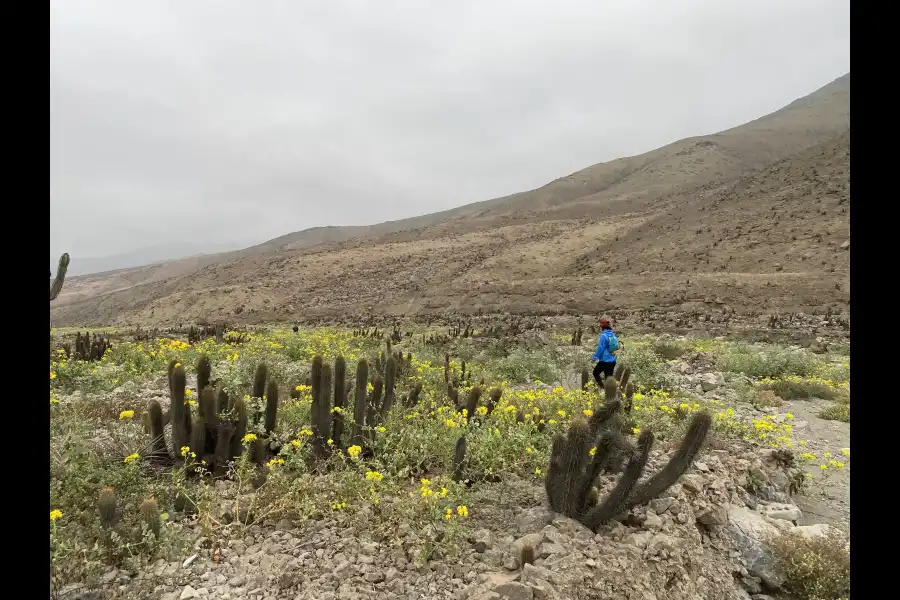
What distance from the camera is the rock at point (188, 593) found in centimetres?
269

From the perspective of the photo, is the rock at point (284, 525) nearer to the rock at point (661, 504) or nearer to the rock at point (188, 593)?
the rock at point (188, 593)

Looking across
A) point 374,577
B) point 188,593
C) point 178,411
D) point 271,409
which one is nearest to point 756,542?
point 374,577

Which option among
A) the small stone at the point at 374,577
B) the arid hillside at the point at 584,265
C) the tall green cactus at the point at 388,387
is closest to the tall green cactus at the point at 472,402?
the tall green cactus at the point at 388,387

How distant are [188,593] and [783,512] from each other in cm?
538

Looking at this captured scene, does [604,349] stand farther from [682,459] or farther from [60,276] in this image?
[60,276]

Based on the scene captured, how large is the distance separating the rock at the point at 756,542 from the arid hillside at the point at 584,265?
2267 centimetres

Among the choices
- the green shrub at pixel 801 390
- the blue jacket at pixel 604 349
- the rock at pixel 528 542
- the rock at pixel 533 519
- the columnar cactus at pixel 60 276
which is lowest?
the green shrub at pixel 801 390

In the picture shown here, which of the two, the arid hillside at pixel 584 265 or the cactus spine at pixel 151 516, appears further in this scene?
the arid hillside at pixel 584 265

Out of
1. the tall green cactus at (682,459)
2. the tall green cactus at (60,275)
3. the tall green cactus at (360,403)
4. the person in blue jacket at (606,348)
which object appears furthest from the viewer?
the person in blue jacket at (606,348)

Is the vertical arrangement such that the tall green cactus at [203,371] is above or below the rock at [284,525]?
above

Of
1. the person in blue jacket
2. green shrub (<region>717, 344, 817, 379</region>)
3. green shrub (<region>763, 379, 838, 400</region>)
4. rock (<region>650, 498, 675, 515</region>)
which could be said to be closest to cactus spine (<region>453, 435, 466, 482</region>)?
rock (<region>650, 498, 675, 515</region>)

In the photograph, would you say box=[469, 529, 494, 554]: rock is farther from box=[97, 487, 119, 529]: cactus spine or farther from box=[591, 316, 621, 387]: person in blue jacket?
box=[591, 316, 621, 387]: person in blue jacket

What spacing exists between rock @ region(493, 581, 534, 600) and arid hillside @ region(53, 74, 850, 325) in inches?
1002
